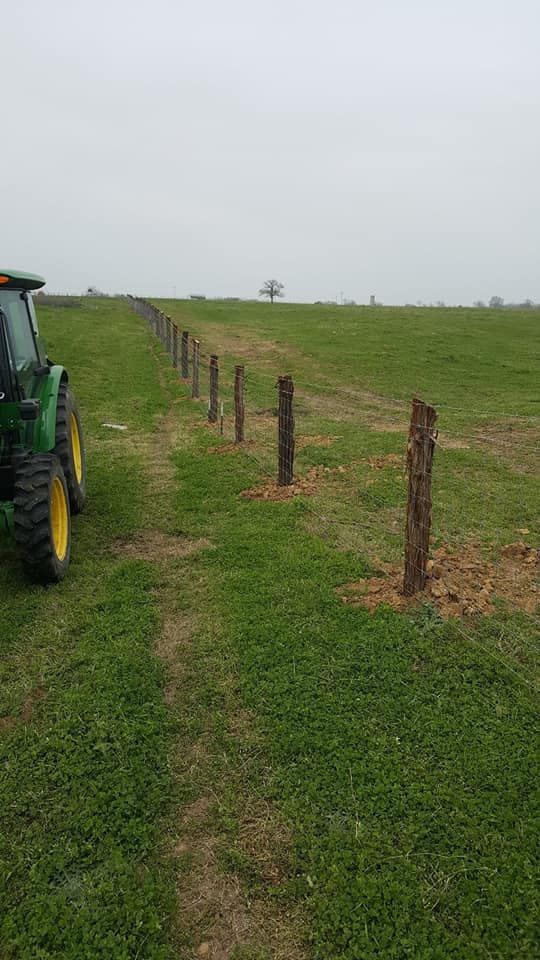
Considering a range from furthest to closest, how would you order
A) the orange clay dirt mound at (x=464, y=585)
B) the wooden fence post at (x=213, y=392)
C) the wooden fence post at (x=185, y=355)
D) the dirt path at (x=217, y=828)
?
1. the wooden fence post at (x=185, y=355)
2. the wooden fence post at (x=213, y=392)
3. the orange clay dirt mound at (x=464, y=585)
4. the dirt path at (x=217, y=828)

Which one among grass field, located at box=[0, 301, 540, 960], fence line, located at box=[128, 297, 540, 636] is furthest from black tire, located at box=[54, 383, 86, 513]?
fence line, located at box=[128, 297, 540, 636]

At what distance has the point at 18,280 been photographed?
516 centimetres

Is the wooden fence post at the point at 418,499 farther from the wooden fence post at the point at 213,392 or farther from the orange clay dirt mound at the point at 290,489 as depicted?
the wooden fence post at the point at 213,392

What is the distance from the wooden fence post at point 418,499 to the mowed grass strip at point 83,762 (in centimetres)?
196

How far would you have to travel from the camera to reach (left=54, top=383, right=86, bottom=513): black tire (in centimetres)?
614

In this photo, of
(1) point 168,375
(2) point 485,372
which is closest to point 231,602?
(1) point 168,375

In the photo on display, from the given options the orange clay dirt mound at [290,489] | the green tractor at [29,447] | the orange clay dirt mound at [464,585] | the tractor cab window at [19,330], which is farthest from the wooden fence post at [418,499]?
the tractor cab window at [19,330]

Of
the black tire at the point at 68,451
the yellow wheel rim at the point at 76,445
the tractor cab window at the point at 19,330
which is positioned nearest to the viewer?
the tractor cab window at the point at 19,330

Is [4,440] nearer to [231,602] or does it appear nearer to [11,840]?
[231,602]

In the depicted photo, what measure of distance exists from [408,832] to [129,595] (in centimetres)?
283

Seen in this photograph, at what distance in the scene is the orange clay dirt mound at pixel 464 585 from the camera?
15.0 feet

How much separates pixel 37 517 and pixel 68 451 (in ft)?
5.39

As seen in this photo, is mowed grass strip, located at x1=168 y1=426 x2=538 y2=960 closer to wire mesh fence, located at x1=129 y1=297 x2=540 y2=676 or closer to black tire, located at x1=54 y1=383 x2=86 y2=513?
wire mesh fence, located at x1=129 y1=297 x2=540 y2=676

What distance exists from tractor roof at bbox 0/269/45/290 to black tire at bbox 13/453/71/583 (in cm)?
144
